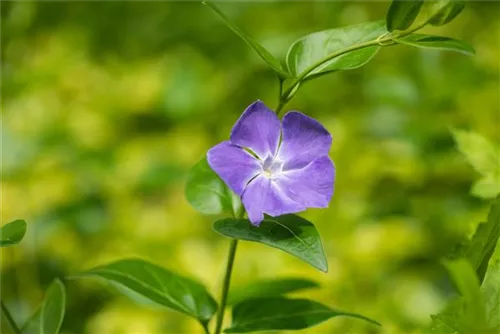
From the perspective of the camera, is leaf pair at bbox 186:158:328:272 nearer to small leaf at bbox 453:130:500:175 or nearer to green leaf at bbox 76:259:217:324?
green leaf at bbox 76:259:217:324

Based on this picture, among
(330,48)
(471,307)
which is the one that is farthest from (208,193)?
(471,307)

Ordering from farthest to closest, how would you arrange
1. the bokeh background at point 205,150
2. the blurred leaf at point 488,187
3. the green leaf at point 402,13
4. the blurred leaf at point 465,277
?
1. the bokeh background at point 205,150
2. the blurred leaf at point 488,187
3. the green leaf at point 402,13
4. the blurred leaf at point 465,277

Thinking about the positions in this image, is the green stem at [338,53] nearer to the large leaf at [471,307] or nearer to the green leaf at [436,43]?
the green leaf at [436,43]

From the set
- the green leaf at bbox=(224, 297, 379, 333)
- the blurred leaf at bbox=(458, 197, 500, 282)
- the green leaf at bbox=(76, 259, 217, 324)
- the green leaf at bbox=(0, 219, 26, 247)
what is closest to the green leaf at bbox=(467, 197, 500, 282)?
the blurred leaf at bbox=(458, 197, 500, 282)

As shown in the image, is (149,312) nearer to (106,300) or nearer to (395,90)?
(106,300)

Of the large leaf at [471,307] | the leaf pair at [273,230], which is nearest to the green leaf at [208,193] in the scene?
the leaf pair at [273,230]
